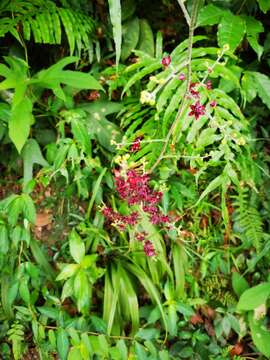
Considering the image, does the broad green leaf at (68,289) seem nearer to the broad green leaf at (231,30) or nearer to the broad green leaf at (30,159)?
the broad green leaf at (30,159)

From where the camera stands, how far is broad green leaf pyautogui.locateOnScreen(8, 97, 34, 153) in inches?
62.3

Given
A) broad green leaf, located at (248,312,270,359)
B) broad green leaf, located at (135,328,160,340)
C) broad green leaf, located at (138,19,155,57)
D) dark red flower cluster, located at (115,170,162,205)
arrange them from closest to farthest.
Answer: dark red flower cluster, located at (115,170,162,205), broad green leaf, located at (135,328,160,340), broad green leaf, located at (248,312,270,359), broad green leaf, located at (138,19,155,57)

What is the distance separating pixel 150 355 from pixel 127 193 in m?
0.76

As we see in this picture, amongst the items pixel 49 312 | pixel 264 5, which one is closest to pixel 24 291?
pixel 49 312

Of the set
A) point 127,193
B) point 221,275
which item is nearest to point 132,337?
point 221,275

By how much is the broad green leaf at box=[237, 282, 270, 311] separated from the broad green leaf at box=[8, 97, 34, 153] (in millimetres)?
1232

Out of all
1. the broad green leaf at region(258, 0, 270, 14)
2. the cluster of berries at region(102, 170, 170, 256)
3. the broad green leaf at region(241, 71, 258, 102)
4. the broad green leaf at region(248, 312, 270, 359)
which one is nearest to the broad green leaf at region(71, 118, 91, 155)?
the cluster of berries at region(102, 170, 170, 256)

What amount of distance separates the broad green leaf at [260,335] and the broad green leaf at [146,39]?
137cm

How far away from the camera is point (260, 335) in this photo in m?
2.10

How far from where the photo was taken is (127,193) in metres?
1.63

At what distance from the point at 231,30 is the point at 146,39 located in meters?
0.55

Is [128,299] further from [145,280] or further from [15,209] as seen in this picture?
[15,209]

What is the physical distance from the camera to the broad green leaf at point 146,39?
7.07 ft

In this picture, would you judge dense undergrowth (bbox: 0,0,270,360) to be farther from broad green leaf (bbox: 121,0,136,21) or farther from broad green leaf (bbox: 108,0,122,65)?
broad green leaf (bbox: 108,0,122,65)
